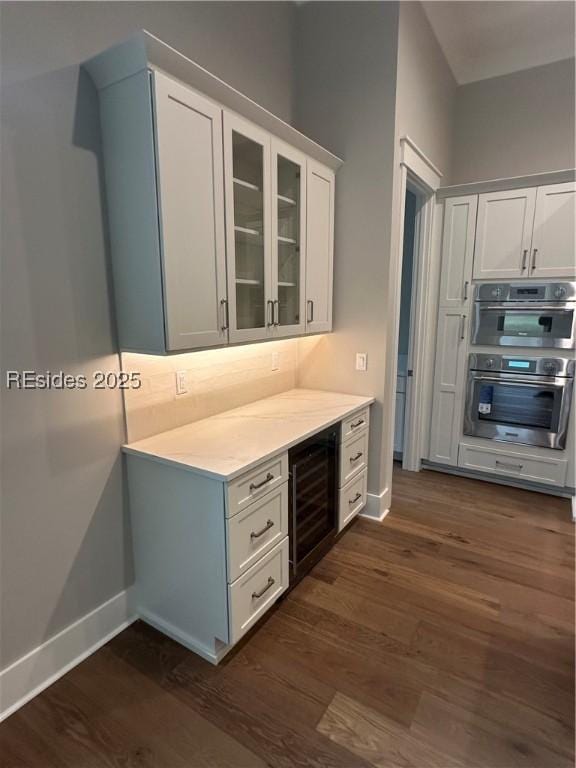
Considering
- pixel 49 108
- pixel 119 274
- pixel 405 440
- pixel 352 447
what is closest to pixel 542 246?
pixel 405 440

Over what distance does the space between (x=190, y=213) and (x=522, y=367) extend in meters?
2.76

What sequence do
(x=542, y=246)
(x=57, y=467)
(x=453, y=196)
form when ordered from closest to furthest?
(x=57, y=467)
(x=542, y=246)
(x=453, y=196)

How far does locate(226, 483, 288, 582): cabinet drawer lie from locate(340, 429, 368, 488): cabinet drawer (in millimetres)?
624

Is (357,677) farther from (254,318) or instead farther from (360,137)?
(360,137)

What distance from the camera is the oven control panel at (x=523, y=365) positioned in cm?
304

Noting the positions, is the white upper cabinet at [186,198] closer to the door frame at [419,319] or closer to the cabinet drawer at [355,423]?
the cabinet drawer at [355,423]

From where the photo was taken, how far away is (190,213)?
65.2 inches

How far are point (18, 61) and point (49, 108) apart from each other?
0.14 meters

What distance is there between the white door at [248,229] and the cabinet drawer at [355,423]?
2.38 ft

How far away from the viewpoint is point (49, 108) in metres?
1.46

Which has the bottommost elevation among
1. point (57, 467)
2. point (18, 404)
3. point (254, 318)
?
point (57, 467)

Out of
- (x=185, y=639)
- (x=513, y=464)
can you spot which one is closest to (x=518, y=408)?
(x=513, y=464)

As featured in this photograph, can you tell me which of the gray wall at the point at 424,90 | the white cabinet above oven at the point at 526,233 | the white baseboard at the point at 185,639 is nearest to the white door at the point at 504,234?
the white cabinet above oven at the point at 526,233

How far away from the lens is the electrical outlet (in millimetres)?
2051
